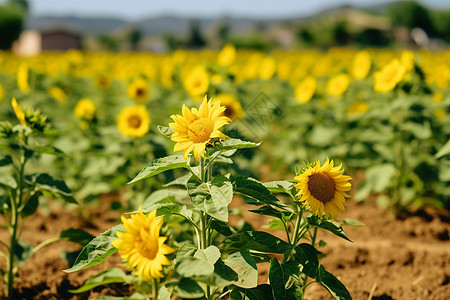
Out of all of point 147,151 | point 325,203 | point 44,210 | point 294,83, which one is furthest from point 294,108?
point 325,203

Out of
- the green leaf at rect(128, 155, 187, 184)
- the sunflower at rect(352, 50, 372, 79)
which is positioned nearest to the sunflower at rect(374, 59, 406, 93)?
the sunflower at rect(352, 50, 372, 79)

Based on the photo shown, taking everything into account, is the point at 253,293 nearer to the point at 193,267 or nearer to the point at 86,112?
the point at 193,267

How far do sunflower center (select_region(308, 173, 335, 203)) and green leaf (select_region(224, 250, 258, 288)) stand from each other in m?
0.37

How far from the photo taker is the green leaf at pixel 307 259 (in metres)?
1.72

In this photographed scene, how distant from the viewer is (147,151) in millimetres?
3791

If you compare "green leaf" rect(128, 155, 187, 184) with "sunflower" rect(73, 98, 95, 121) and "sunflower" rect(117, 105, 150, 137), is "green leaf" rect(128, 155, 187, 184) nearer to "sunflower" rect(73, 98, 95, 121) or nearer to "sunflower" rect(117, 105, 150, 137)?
"sunflower" rect(117, 105, 150, 137)

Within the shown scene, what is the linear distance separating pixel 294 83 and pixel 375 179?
181 inches

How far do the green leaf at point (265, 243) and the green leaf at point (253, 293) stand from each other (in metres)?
0.19

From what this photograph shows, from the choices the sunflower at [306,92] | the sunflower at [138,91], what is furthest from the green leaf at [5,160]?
the sunflower at [306,92]

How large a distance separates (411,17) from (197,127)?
211ft

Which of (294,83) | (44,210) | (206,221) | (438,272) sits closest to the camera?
(206,221)

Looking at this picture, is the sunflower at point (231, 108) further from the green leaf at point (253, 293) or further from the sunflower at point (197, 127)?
the green leaf at point (253, 293)

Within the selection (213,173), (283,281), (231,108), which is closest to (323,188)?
(283,281)

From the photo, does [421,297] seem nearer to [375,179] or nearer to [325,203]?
[325,203]
